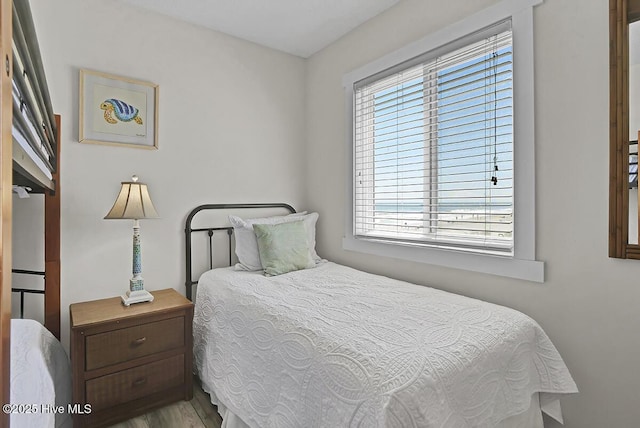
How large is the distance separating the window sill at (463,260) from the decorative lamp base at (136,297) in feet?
4.93

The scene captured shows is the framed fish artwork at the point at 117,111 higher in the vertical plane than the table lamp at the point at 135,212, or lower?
higher

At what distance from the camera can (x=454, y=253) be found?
2045 mm

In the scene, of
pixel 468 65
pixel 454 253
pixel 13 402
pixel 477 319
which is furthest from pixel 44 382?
pixel 468 65

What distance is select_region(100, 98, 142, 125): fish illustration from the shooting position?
7.48 feet

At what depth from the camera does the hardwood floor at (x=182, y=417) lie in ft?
6.13

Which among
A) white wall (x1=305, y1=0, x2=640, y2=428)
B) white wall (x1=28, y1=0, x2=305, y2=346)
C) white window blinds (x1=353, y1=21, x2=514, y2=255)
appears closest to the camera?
white wall (x1=305, y1=0, x2=640, y2=428)

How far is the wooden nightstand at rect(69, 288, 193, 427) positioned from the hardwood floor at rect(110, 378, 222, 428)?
35 millimetres

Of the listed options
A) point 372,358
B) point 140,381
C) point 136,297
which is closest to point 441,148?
point 372,358

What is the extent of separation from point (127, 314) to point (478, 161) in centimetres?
217

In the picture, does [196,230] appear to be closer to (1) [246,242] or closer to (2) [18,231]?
(1) [246,242]

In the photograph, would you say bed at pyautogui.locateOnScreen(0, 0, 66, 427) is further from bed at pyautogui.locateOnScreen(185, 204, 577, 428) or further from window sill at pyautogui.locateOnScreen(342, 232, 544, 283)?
window sill at pyautogui.locateOnScreen(342, 232, 544, 283)

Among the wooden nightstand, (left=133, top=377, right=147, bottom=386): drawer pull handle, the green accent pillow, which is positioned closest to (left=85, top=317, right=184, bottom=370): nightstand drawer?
the wooden nightstand

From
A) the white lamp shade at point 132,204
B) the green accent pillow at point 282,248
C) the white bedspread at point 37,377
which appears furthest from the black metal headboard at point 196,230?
the white bedspread at point 37,377

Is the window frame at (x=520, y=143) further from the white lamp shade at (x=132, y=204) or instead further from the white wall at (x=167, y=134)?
the white lamp shade at (x=132, y=204)
